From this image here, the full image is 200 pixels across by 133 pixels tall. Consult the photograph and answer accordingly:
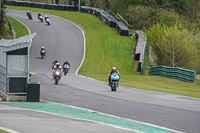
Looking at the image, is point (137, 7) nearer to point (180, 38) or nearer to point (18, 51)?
point (180, 38)

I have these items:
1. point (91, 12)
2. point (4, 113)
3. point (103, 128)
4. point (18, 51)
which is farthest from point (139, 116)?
point (91, 12)

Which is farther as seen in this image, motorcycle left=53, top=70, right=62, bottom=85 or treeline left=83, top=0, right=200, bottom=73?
treeline left=83, top=0, right=200, bottom=73

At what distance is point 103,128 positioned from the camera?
1350 centimetres

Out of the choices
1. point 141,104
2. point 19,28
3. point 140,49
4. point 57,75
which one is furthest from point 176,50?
point 141,104

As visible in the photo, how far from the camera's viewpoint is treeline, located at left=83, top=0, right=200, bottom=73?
47125mm

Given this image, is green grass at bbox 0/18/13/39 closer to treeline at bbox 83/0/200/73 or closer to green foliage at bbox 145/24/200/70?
treeline at bbox 83/0/200/73

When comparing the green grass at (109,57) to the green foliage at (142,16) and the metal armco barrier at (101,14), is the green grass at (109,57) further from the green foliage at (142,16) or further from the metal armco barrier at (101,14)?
the green foliage at (142,16)

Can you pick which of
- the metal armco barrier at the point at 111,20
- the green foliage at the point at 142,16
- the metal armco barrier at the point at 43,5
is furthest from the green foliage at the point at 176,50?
the metal armco barrier at the point at 43,5

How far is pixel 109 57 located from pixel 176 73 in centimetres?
1366

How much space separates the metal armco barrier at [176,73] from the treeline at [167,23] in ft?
14.8

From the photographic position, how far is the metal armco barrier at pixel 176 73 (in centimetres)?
3791

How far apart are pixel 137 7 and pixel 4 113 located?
66.7 m

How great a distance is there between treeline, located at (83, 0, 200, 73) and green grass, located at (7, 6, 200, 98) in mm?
3237

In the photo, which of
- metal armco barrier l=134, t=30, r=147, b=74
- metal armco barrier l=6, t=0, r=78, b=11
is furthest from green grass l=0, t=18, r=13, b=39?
metal armco barrier l=6, t=0, r=78, b=11
